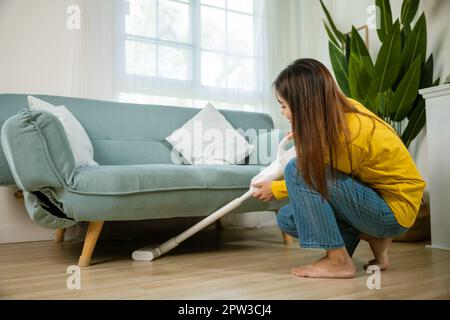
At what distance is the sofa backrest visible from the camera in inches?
83.9

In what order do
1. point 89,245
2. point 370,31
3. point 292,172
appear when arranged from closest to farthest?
point 292,172, point 89,245, point 370,31

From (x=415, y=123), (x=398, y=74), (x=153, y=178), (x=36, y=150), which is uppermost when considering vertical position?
(x=398, y=74)

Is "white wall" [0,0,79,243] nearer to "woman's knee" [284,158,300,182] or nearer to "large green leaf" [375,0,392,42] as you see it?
"woman's knee" [284,158,300,182]

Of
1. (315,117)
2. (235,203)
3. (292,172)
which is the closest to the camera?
(315,117)

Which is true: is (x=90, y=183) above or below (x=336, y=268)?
above

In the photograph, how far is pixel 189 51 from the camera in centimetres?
300

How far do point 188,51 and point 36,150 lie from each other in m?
1.68

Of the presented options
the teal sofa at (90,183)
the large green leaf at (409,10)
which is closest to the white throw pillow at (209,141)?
the teal sofa at (90,183)

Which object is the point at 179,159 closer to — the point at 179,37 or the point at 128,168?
the point at 128,168

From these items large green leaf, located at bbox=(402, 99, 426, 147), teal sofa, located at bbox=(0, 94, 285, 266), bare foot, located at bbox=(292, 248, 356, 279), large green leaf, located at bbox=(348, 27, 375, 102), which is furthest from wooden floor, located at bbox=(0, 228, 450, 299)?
large green leaf, located at bbox=(348, 27, 375, 102)

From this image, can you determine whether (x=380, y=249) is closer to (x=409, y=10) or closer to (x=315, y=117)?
(x=315, y=117)

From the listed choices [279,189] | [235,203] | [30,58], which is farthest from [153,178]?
[30,58]
